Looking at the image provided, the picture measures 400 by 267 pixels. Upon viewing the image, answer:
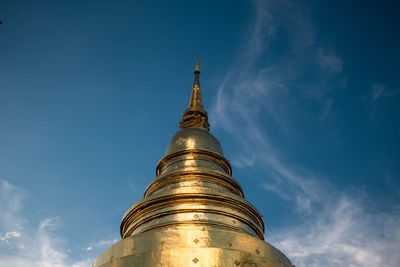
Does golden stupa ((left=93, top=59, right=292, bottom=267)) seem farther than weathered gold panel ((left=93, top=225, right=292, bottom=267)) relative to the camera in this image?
Yes

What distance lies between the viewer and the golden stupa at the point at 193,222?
7.27m

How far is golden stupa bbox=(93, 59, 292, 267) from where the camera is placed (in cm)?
727

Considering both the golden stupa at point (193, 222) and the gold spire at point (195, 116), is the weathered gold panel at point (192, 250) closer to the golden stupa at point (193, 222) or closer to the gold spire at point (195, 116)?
the golden stupa at point (193, 222)

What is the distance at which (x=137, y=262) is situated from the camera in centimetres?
729

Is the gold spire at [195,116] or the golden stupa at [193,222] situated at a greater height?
the gold spire at [195,116]

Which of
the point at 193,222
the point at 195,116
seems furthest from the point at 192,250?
the point at 195,116

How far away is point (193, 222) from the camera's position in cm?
864

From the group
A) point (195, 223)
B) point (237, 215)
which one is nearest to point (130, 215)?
point (195, 223)

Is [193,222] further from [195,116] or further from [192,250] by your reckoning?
[195,116]

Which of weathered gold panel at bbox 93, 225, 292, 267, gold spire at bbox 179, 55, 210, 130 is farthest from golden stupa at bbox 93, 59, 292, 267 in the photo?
gold spire at bbox 179, 55, 210, 130

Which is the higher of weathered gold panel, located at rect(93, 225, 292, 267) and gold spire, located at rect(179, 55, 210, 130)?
gold spire, located at rect(179, 55, 210, 130)

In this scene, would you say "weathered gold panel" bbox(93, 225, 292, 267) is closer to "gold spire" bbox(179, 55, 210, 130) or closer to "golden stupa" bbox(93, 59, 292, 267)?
"golden stupa" bbox(93, 59, 292, 267)

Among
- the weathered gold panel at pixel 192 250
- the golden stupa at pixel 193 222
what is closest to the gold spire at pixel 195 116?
the golden stupa at pixel 193 222

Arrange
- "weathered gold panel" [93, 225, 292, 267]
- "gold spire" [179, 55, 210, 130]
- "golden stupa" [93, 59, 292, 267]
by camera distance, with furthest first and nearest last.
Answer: "gold spire" [179, 55, 210, 130] → "golden stupa" [93, 59, 292, 267] → "weathered gold panel" [93, 225, 292, 267]
